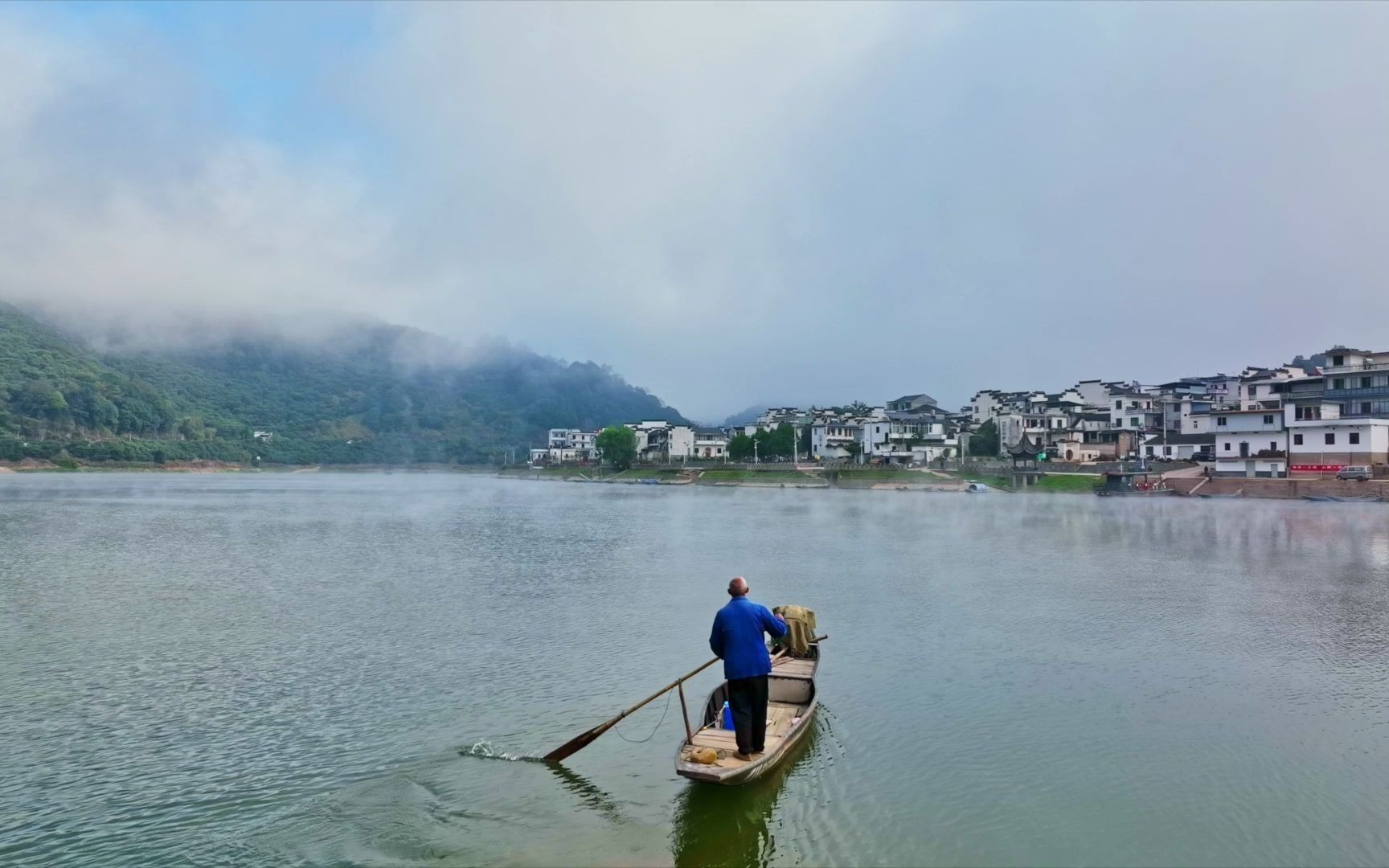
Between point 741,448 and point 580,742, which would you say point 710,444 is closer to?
point 741,448

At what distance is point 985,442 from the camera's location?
111312 mm

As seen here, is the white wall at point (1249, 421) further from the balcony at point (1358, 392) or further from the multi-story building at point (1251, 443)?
the balcony at point (1358, 392)

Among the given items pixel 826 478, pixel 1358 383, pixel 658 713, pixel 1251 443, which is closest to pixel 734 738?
pixel 658 713

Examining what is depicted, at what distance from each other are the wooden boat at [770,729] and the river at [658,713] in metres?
0.54

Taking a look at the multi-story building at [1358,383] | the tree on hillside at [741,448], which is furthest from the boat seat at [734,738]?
the tree on hillside at [741,448]

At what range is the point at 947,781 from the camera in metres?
12.0

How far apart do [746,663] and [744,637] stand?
33 centimetres

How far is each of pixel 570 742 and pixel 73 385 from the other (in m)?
188

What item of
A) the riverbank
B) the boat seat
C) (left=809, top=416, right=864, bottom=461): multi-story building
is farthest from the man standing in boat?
the riverbank

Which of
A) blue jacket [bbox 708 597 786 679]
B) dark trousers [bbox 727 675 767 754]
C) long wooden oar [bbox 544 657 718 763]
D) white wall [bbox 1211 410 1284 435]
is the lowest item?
long wooden oar [bbox 544 657 718 763]

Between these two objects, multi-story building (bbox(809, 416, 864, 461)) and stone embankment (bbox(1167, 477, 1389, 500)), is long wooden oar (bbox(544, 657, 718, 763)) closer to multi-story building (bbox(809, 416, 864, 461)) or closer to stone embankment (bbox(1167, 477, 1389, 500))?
stone embankment (bbox(1167, 477, 1389, 500))

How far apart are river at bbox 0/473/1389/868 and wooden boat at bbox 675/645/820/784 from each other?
54 cm

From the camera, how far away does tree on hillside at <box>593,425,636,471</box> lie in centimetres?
14350

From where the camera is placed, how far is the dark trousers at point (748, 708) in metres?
11.3
